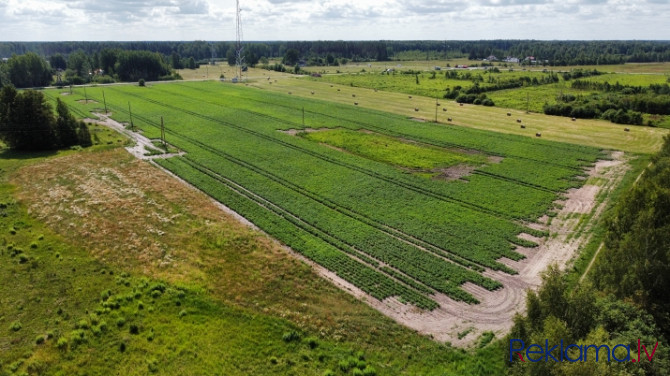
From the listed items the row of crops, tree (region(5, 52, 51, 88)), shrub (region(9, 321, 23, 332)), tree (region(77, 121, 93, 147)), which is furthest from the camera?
tree (region(5, 52, 51, 88))

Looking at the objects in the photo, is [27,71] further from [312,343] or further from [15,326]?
[312,343]

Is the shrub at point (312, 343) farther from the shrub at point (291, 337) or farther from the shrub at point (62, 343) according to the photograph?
the shrub at point (62, 343)

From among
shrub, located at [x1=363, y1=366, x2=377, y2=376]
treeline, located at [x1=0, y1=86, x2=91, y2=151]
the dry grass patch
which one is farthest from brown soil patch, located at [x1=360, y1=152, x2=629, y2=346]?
treeline, located at [x1=0, y1=86, x2=91, y2=151]

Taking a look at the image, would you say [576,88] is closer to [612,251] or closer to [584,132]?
[584,132]

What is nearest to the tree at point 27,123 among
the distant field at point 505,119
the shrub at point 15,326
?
the shrub at point 15,326

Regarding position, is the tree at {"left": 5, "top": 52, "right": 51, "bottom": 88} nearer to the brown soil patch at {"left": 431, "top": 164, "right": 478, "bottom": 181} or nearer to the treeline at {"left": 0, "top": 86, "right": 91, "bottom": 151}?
the treeline at {"left": 0, "top": 86, "right": 91, "bottom": 151}

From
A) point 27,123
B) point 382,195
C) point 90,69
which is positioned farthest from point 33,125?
point 90,69
